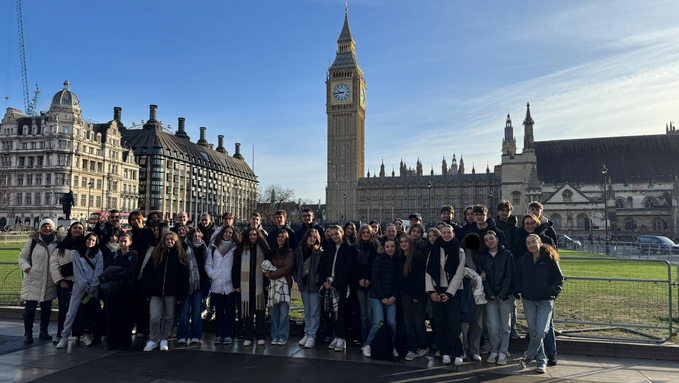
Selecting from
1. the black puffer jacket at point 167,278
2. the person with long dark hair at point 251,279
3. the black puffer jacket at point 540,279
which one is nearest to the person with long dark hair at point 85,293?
the black puffer jacket at point 167,278

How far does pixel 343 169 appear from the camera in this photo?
103 meters

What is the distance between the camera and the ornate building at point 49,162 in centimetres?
5709

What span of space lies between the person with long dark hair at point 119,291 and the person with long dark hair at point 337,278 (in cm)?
305

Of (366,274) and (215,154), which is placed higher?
(215,154)

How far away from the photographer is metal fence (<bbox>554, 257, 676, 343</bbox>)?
7.07 meters

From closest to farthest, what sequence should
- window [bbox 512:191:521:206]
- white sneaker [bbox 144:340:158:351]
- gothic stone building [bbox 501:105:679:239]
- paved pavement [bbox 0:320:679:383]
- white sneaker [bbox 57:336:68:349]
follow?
paved pavement [bbox 0:320:679:383]
white sneaker [bbox 144:340:158:351]
white sneaker [bbox 57:336:68:349]
gothic stone building [bbox 501:105:679:239]
window [bbox 512:191:521:206]

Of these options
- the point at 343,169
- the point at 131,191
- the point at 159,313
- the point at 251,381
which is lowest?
the point at 251,381

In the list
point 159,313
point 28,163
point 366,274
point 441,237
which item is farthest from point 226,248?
point 28,163

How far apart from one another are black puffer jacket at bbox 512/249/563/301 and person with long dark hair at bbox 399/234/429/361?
1348 millimetres

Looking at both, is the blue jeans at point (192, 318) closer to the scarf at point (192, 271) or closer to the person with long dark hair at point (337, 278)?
the scarf at point (192, 271)

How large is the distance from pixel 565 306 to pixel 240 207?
95.7 m

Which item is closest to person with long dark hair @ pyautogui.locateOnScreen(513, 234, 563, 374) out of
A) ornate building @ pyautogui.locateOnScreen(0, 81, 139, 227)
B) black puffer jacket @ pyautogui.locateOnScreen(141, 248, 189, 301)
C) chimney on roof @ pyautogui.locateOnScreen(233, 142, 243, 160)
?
black puffer jacket @ pyautogui.locateOnScreen(141, 248, 189, 301)

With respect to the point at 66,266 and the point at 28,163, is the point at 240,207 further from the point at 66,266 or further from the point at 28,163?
the point at 66,266

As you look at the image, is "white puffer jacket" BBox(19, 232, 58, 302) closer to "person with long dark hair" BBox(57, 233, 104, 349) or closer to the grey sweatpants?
"person with long dark hair" BBox(57, 233, 104, 349)
